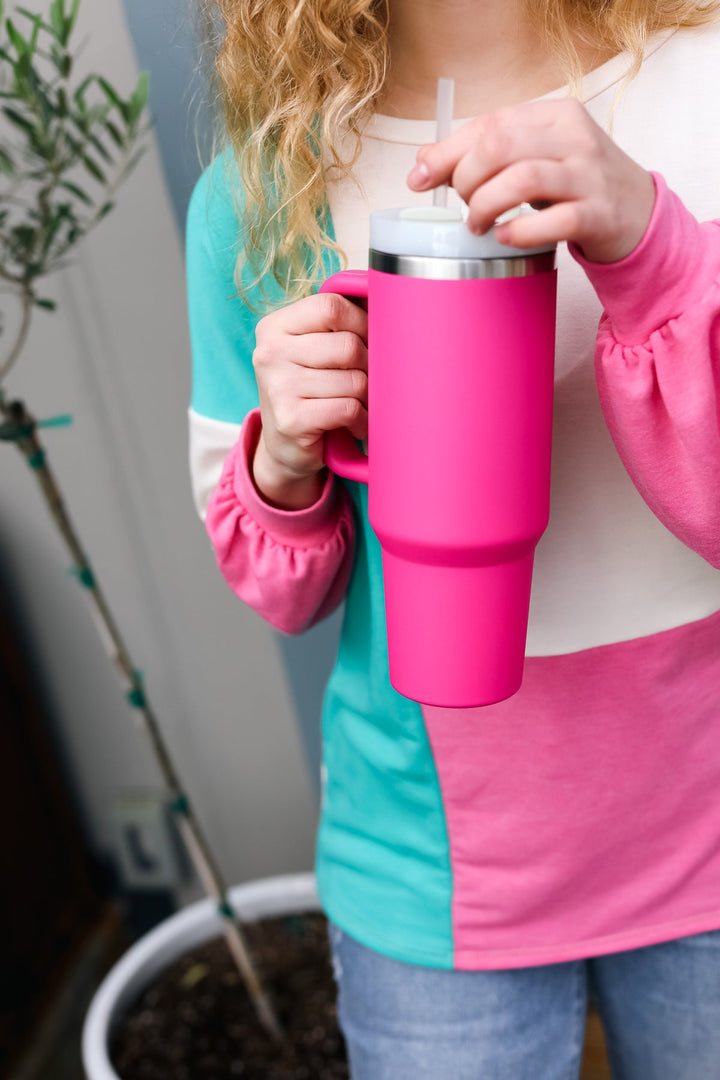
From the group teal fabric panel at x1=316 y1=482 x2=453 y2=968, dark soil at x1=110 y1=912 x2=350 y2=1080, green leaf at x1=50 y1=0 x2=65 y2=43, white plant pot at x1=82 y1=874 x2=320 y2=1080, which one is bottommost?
dark soil at x1=110 y1=912 x2=350 y2=1080

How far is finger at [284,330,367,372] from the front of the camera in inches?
23.0

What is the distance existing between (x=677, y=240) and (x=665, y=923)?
0.51m

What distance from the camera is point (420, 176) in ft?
1.55

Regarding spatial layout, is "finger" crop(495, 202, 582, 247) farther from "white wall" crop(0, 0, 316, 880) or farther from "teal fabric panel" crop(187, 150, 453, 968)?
"white wall" crop(0, 0, 316, 880)

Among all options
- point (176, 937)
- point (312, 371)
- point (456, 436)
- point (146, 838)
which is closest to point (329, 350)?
point (312, 371)

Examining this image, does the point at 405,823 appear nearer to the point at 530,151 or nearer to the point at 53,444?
the point at 530,151

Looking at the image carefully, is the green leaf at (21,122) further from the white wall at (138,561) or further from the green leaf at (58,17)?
the white wall at (138,561)

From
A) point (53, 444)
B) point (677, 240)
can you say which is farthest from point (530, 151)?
point (53, 444)

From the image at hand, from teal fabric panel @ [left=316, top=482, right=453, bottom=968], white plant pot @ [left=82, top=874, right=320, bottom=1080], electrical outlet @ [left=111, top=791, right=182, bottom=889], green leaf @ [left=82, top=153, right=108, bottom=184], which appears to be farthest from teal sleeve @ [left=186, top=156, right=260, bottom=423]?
electrical outlet @ [left=111, top=791, right=182, bottom=889]

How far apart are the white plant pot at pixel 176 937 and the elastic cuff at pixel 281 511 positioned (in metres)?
0.82

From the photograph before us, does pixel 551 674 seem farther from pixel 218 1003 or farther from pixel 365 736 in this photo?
pixel 218 1003

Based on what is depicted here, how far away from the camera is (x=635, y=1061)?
809 mm

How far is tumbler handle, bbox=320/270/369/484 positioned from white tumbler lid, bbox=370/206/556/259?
57 mm

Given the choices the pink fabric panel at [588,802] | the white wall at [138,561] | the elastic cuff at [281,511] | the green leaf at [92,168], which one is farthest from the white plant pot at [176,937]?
the green leaf at [92,168]
